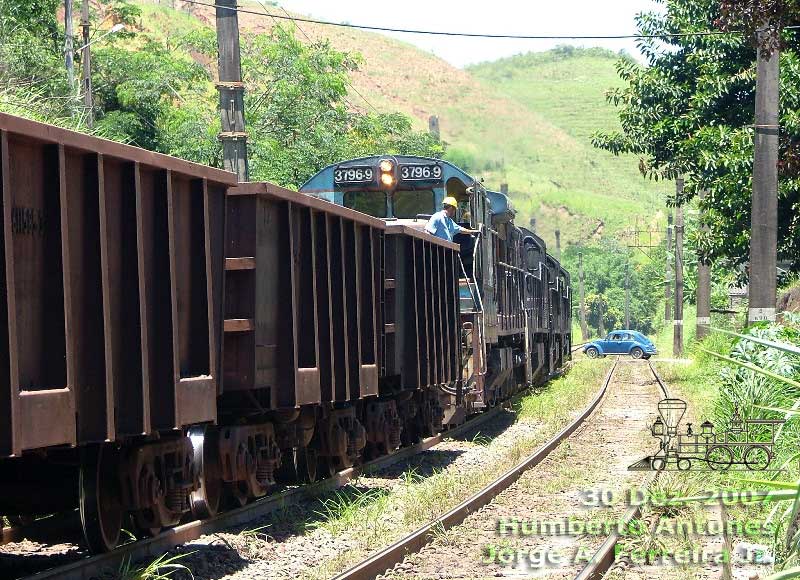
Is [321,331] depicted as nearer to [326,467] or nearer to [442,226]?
[326,467]

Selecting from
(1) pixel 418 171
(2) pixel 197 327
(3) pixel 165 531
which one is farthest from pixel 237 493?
(1) pixel 418 171

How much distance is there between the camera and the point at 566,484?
1342 centimetres

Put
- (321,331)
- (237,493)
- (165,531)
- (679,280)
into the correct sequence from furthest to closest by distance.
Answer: (679,280) < (321,331) < (237,493) < (165,531)

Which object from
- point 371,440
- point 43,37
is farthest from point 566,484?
point 43,37

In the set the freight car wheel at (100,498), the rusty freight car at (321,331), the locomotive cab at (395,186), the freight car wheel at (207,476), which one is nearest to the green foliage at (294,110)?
the locomotive cab at (395,186)

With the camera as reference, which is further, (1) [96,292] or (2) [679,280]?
(2) [679,280]

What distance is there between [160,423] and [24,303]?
1.76 meters

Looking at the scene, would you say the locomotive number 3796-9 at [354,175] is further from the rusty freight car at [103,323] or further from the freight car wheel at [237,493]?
the rusty freight car at [103,323]

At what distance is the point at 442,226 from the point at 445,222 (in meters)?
0.08

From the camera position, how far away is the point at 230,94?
1479 centimetres

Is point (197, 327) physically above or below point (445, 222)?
below

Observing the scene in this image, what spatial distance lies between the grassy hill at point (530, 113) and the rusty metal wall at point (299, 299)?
288ft

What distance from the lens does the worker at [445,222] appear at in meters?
16.4

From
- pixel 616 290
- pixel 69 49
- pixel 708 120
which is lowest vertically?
pixel 616 290
